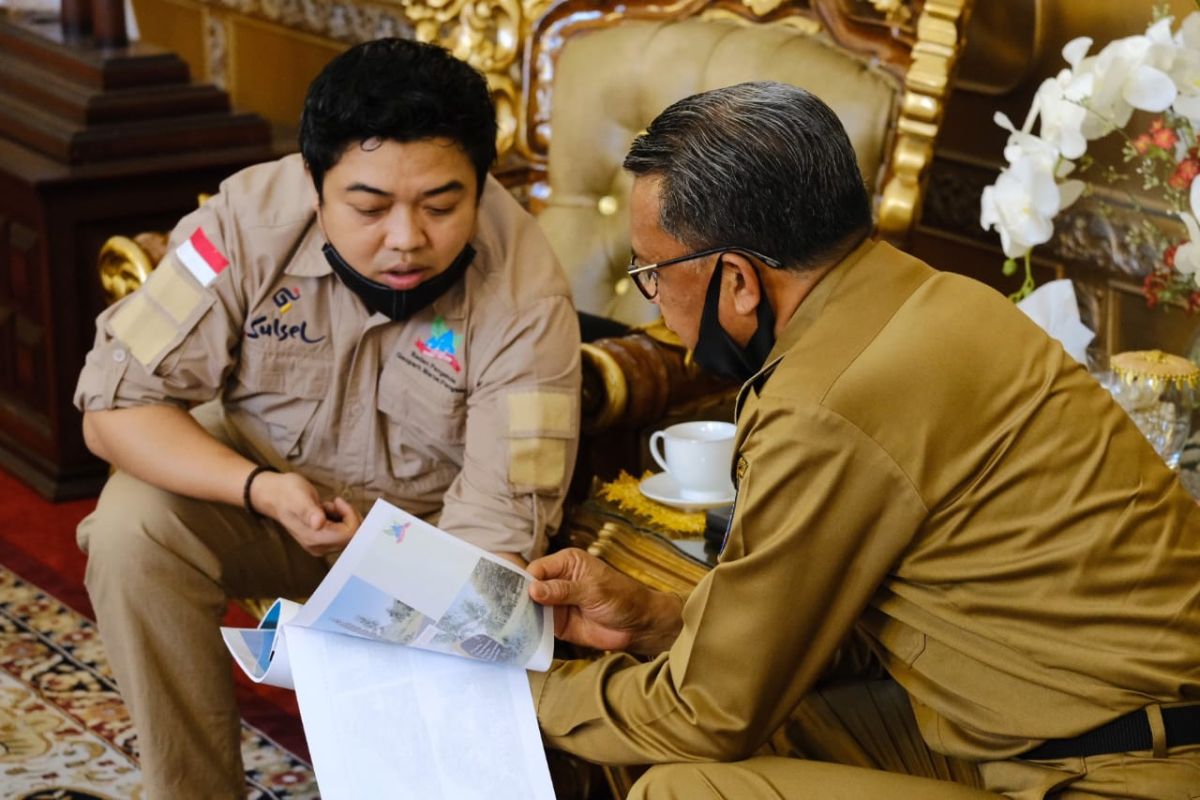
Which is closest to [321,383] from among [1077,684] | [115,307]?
[115,307]

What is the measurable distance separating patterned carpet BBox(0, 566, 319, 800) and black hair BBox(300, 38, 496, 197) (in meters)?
0.91

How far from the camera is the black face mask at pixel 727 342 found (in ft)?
4.83

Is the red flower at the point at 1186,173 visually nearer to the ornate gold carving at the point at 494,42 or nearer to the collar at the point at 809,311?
the collar at the point at 809,311

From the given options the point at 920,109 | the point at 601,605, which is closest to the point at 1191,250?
the point at 920,109

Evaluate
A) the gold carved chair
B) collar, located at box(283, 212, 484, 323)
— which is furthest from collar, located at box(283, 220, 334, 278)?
the gold carved chair

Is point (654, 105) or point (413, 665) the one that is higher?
point (654, 105)

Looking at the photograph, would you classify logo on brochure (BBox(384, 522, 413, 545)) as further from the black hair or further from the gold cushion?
the gold cushion

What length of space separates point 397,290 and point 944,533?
2.91 ft

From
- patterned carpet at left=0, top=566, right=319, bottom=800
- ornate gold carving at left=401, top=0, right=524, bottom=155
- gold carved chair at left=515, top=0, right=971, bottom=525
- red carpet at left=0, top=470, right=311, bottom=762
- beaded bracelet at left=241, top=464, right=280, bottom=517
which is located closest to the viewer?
beaded bracelet at left=241, top=464, right=280, bottom=517

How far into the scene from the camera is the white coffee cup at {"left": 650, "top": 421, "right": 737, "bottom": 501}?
2127mm

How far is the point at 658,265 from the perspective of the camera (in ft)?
4.88

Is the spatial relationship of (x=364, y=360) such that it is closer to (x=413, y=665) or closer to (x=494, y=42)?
(x=413, y=665)

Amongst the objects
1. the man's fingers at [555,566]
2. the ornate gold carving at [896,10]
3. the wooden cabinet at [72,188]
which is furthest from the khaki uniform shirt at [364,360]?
the wooden cabinet at [72,188]

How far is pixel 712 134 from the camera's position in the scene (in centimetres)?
142
